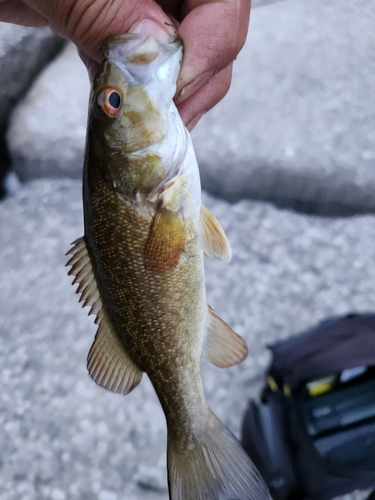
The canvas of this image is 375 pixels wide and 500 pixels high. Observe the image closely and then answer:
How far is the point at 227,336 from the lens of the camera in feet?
3.22

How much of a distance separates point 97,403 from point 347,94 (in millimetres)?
1672

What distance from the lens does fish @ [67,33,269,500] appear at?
2.73 ft

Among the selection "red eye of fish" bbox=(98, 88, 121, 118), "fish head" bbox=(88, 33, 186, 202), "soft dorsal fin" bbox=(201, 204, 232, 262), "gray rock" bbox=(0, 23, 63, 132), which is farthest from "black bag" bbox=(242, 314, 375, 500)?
"gray rock" bbox=(0, 23, 63, 132)

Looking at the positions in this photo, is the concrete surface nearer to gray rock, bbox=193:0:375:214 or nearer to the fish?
gray rock, bbox=193:0:375:214

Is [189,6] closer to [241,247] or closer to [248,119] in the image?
[241,247]

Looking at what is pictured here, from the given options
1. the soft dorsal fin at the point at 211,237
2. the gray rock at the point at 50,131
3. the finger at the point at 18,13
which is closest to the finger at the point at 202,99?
the soft dorsal fin at the point at 211,237

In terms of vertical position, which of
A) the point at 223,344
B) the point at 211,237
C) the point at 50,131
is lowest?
the point at 50,131

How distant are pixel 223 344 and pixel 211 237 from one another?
231 mm

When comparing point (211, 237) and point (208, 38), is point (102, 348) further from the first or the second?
point (208, 38)

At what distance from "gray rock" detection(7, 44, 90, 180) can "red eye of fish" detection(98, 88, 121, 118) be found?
1.23 m

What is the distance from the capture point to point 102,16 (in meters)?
0.92

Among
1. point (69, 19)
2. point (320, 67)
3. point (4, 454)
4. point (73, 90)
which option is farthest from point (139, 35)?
point (320, 67)

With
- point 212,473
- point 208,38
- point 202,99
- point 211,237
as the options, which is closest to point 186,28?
point 208,38

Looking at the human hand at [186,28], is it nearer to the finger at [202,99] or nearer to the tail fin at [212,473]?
the finger at [202,99]
